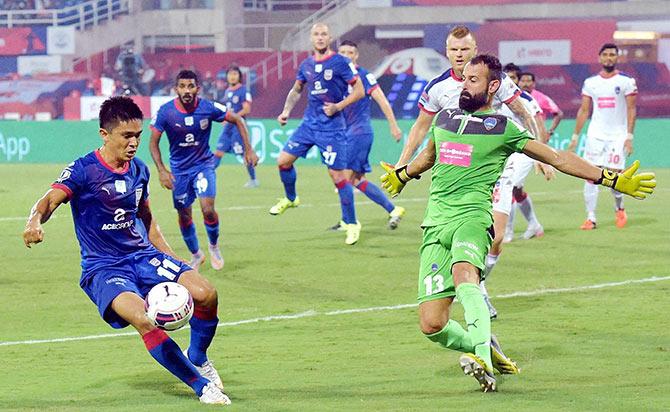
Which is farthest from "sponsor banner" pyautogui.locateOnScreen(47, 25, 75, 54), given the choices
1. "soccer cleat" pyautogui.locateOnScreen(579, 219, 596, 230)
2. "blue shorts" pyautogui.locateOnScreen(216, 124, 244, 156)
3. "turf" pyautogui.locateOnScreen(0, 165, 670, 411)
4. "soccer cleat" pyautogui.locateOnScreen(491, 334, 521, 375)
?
"soccer cleat" pyautogui.locateOnScreen(491, 334, 521, 375)

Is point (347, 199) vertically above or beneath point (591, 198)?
above

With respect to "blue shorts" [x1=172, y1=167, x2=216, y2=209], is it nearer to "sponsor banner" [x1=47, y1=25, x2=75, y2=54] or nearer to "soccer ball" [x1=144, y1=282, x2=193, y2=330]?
"soccer ball" [x1=144, y1=282, x2=193, y2=330]

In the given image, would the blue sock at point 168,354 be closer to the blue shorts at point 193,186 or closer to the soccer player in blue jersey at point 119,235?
the soccer player in blue jersey at point 119,235

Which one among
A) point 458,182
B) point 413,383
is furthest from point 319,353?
point 458,182

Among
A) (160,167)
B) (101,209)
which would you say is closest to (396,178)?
(101,209)

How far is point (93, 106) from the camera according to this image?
3759 centimetres

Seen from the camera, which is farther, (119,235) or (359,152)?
(359,152)

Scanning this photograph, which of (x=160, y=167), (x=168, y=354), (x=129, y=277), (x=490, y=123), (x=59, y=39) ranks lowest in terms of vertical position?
(x=168, y=354)

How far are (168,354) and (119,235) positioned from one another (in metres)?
0.92

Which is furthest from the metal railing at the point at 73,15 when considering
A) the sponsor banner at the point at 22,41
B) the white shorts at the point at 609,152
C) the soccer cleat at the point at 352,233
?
the soccer cleat at the point at 352,233

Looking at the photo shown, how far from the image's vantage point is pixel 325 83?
54.4 ft

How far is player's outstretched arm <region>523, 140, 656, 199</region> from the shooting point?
7914mm

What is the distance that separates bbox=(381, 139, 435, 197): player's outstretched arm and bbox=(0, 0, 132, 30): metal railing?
37.3 meters

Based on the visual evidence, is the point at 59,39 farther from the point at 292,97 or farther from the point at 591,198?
the point at 591,198
